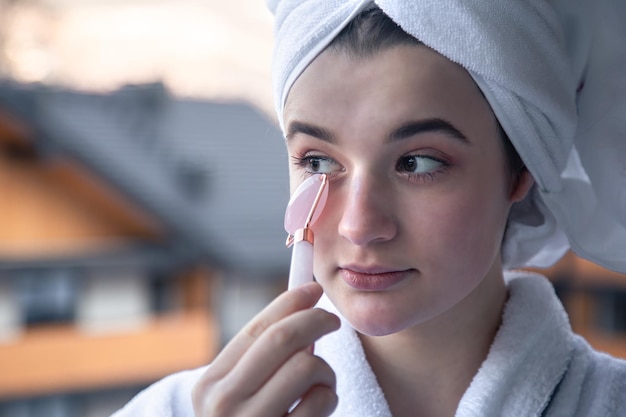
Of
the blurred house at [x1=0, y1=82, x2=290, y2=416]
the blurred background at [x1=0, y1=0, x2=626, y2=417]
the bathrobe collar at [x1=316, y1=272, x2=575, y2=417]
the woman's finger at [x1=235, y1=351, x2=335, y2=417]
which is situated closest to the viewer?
the woman's finger at [x1=235, y1=351, x2=335, y2=417]

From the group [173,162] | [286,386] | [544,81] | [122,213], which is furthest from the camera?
[173,162]

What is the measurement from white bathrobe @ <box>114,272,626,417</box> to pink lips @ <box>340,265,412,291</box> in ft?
0.45

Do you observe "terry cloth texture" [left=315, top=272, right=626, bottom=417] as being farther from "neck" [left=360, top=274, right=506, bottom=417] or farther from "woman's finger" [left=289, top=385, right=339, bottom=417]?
"woman's finger" [left=289, top=385, right=339, bottom=417]

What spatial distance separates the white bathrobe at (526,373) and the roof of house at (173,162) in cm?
Result: 282

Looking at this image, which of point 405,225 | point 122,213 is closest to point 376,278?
point 405,225

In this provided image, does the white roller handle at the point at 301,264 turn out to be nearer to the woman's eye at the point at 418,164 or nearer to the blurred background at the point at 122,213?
the woman's eye at the point at 418,164

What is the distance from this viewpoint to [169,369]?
3615mm

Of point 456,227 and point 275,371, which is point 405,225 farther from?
point 275,371

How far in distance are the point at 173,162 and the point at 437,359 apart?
3.57 meters

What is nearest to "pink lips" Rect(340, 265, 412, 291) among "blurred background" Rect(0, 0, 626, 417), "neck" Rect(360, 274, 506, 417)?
"neck" Rect(360, 274, 506, 417)

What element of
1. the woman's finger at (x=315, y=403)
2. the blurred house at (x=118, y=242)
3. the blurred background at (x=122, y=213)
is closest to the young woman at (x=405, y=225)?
the woman's finger at (x=315, y=403)

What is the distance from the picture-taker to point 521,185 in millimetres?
693

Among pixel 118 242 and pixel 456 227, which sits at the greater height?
pixel 118 242

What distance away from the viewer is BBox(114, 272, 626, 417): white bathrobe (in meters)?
0.68
